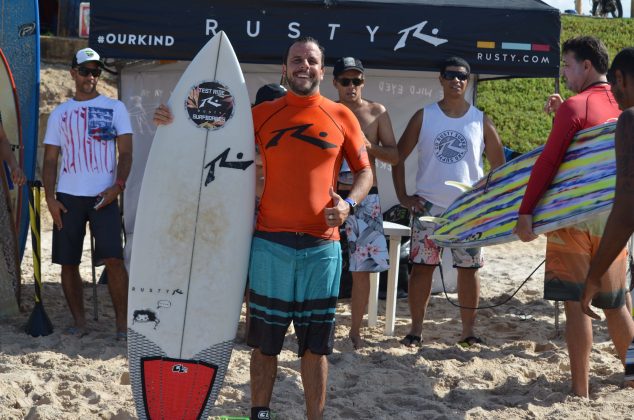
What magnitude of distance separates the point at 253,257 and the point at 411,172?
361 centimetres

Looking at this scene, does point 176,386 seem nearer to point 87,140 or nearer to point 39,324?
point 39,324

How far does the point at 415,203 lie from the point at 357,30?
124cm

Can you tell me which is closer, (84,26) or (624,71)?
(624,71)

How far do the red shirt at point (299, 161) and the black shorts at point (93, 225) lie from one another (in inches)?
74.7

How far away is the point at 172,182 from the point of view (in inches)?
157

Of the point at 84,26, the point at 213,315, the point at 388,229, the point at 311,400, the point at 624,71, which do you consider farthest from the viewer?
the point at 84,26

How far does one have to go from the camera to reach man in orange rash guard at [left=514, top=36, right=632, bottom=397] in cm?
398

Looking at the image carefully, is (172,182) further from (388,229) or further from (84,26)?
(84,26)

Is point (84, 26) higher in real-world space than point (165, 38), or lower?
higher

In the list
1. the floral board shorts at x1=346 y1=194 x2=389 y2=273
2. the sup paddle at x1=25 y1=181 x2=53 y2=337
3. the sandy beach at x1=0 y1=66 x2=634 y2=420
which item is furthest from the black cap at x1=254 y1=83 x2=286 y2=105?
the sup paddle at x1=25 y1=181 x2=53 y2=337

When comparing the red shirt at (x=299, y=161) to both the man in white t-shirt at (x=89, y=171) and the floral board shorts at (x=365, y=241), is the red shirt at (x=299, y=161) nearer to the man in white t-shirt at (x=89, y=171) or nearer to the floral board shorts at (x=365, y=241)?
the floral board shorts at (x=365, y=241)

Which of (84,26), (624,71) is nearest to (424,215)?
(624,71)

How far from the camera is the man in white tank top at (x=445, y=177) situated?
209 inches

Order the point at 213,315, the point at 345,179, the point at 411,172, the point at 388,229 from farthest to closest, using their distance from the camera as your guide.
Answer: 1. the point at 411,172
2. the point at 388,229
3. the point at 345,179
4. the point at 213,315
